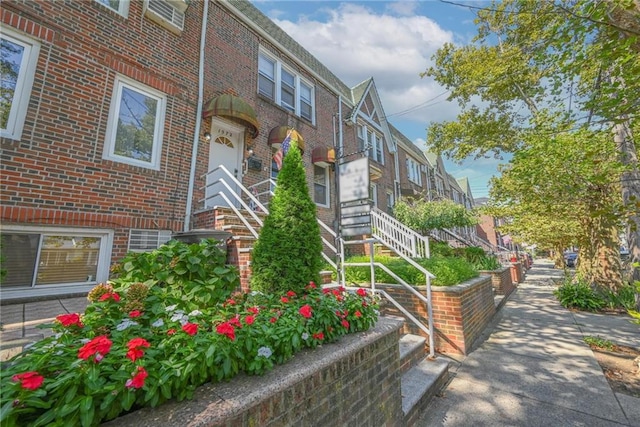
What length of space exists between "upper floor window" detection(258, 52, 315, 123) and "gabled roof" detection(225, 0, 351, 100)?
57 cm

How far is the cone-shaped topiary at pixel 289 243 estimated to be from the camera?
2986 mm

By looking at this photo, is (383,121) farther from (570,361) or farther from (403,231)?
(570,361)

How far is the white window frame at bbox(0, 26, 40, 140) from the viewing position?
3.75 meters

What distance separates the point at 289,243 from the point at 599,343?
571 centimetres

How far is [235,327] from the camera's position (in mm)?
1753

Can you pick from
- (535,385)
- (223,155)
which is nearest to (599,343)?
(535,385)

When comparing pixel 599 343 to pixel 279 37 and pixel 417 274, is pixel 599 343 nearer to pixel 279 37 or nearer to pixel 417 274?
pixel 417 274

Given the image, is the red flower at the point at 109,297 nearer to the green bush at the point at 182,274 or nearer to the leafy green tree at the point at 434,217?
the green bush at the point at 182,274

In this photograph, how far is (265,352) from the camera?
1664 millimetres

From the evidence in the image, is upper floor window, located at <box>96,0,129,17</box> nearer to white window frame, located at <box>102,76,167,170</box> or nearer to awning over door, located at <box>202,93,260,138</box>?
white window frame, located at <box>102,76,167,170</box>

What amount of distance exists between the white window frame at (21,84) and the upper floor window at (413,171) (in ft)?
56.2

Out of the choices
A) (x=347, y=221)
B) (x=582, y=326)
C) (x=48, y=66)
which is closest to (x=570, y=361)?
(x=582, y=326)

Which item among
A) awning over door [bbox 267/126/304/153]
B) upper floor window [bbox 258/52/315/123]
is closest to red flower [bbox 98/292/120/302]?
awning over door [bbox 267/126/304/153]

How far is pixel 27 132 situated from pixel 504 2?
12.9 meters
